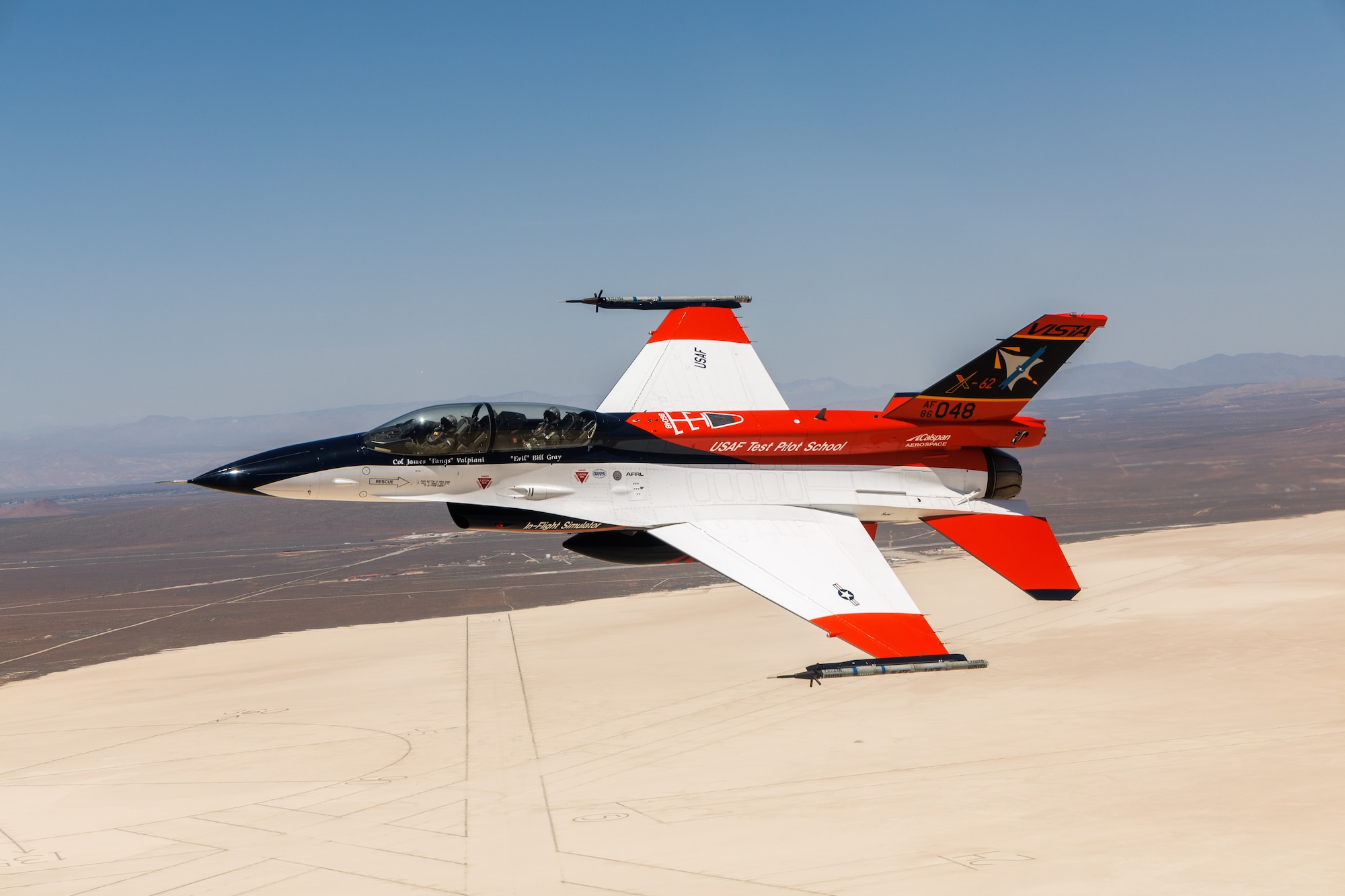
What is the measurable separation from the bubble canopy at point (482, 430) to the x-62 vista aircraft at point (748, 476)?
0.03 m

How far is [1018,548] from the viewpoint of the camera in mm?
21141

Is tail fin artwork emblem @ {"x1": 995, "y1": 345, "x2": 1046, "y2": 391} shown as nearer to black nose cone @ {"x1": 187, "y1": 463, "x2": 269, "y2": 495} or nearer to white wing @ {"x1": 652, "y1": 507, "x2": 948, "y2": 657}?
white wing @ {"x1": 652, "y1": 507, "x2": 948, "y2": 657}

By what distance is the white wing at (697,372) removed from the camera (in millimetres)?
25344

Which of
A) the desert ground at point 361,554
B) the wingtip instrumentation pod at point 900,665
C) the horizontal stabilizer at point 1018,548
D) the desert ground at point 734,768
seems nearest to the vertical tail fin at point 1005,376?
the horizontal stabilizer at point 1018,548

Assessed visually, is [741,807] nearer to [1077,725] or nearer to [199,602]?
[1077,725]

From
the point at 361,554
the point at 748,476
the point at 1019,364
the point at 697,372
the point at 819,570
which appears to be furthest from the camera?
the point at 361,554

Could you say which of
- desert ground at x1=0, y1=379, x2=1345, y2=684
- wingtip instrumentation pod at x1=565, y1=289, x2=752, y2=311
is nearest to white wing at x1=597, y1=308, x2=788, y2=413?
wingtip instrumentation pod at x1=565, y1=289, x2=752, y2=311

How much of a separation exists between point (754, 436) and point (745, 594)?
31823 mm

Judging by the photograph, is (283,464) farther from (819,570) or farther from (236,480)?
(819,570)

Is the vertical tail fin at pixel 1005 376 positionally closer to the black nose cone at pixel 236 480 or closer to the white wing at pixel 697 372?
the white wing at pixel 697 372

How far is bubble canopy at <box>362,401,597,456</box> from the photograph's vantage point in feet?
65.3

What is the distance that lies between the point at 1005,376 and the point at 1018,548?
4055mm

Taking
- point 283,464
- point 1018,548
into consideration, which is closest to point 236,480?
point 283,464

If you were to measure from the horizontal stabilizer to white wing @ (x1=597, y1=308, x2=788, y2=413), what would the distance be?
19.3ft
